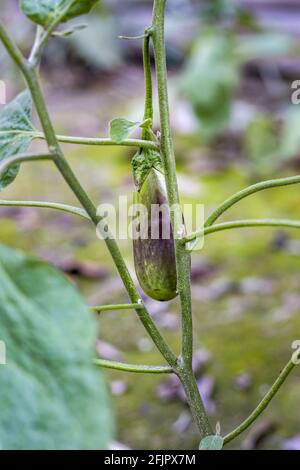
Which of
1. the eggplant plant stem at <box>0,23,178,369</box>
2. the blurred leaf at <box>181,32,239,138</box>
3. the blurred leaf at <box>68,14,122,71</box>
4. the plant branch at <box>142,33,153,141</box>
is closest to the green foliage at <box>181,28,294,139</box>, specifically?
the blurred leaf at <box>181,32,239,138</box>

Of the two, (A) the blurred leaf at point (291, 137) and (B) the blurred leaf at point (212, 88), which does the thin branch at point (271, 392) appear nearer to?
(A) the blurred leaf at point (291, 137)

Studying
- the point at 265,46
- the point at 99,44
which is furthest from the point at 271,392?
the point at 99,44

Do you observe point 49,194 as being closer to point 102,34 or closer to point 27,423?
point 102,34

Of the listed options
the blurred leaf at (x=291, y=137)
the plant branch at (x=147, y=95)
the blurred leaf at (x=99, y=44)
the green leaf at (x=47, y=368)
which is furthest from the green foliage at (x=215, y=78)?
the green leaf at (x=47, y=368)

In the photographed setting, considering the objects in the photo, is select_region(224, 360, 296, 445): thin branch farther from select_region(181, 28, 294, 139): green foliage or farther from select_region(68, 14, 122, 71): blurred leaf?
select_region(68, 14, 122, 71): blurred leaf
